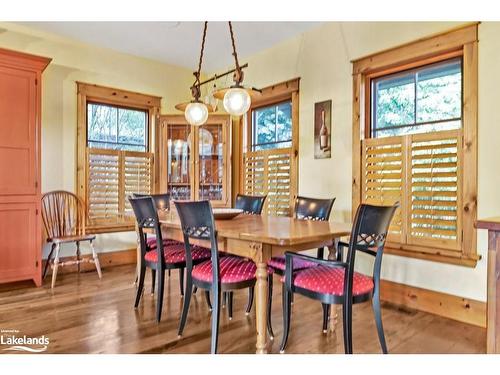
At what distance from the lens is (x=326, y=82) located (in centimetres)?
354

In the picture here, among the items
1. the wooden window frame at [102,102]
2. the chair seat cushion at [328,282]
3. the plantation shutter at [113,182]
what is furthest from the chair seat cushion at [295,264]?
the wooden window frame at [102,102]

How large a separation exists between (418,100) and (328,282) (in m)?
1.95

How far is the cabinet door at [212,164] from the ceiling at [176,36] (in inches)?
38.3

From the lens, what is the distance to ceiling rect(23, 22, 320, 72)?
3.62m

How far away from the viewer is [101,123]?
4336mm

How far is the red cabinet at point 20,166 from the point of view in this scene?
10.4 feet

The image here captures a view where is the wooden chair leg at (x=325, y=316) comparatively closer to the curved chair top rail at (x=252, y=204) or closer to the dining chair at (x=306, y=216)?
the dining chair at (x=306, y=216)

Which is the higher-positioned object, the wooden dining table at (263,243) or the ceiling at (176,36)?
the ceiling at (176,36)

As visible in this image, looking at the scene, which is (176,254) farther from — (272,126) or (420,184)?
(272,126)

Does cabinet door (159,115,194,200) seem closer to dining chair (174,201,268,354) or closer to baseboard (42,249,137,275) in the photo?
baseboard (42,249,137,275)

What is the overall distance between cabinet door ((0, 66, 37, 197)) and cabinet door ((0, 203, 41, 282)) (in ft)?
0.60

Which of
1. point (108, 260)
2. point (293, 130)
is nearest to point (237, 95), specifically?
point (293, 130)
